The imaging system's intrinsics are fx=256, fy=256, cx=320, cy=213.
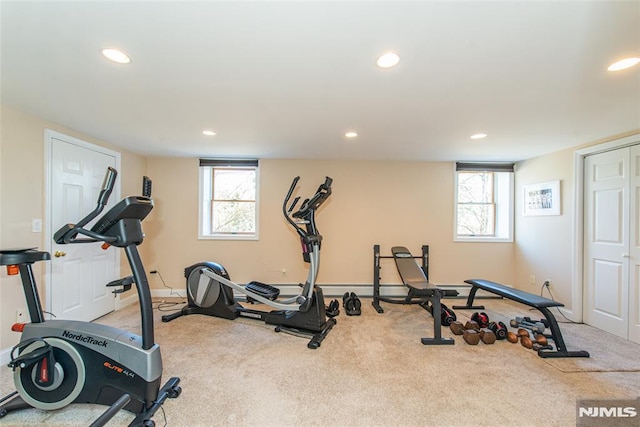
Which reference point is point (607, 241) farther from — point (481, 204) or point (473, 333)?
point (473, 333)

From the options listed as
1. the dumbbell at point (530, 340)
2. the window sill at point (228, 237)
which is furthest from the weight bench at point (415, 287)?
the window sill at point (228, 237)

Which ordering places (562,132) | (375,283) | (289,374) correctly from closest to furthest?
(289,374) < (562,132) < (375,283)

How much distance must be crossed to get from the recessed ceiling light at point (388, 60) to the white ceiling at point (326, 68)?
0.06 metres

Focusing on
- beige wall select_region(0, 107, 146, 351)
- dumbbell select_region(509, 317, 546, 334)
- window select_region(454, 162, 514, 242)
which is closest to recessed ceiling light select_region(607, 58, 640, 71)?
dumbbell select_region(509, 317, 546, 334)

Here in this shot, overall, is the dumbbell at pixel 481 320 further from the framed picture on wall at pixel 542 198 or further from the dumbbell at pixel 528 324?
the framed picture on wall at pixel 542 198

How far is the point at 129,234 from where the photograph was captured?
5.50 ft

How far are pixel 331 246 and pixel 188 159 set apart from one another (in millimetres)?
2797

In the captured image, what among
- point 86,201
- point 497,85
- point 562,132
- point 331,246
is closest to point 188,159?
point 86,201

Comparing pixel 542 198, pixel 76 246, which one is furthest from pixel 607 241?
pixel 76 246

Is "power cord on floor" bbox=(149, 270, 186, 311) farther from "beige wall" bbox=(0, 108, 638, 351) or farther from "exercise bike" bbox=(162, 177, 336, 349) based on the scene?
"exercise bike" bbox=(162, 177, 336, 349)

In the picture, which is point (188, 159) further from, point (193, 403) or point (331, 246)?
point (193, 403)

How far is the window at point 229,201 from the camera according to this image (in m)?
4.39

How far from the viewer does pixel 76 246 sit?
2.99 meters

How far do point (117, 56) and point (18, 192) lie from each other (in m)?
1.94
